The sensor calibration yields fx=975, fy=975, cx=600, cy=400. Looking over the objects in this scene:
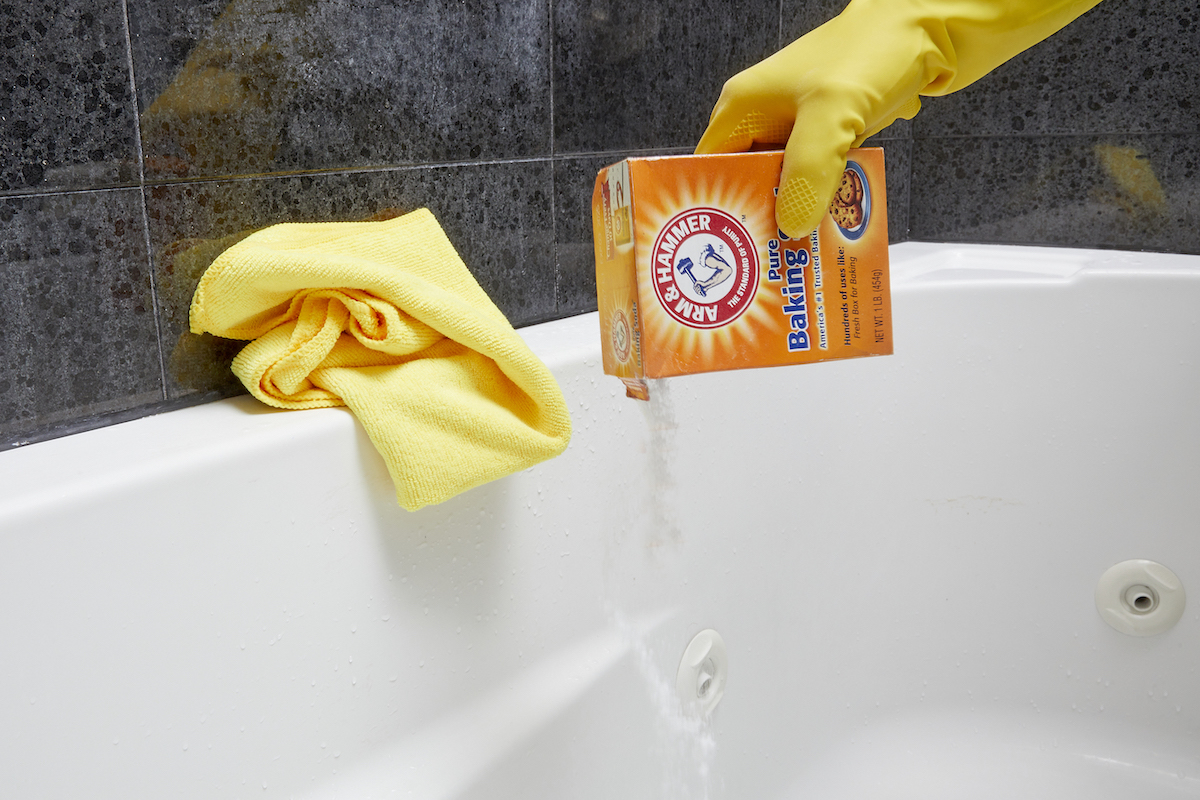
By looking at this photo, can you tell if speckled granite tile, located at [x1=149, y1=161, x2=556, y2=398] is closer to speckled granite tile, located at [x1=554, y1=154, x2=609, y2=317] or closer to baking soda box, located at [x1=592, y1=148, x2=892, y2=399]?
speckled granite tile, located at [x1=554, y1=154, x2=609, y2=317]

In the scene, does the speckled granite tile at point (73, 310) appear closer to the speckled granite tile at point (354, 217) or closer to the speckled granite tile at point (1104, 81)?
the speckled granite tile at point (354, 217)

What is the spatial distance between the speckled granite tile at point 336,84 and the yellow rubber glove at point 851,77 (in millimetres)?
310

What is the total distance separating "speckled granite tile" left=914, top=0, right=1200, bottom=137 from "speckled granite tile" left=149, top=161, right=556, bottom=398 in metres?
0.81

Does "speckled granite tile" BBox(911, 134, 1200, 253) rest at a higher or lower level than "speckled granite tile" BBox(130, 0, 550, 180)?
lower

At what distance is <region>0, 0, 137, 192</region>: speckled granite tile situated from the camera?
61 cm

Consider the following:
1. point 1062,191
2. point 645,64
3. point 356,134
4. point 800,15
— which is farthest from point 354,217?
point 1062,191

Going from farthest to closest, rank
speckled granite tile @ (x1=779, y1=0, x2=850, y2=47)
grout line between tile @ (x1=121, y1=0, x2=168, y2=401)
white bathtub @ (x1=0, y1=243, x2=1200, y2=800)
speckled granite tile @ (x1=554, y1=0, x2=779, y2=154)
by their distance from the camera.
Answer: speckled granite tile @ (x1=779, y1=0, x2=850, y2=47), speckled granite tile @ (x1=554, y1=0, x2=779, y2=154), grout line between tile @ (x1=121, y1=0, x2=168, y2=401), white bathtub @ (x1=0, y1=243, x2=1200, y2=800)

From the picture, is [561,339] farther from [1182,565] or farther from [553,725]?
[1182,565]

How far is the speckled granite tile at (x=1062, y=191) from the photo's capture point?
1.35 metres

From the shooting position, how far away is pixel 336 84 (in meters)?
0.80

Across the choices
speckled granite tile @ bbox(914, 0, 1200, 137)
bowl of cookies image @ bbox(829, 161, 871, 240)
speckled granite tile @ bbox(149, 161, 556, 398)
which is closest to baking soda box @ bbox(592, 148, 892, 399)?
bowl of cookies image @ bbox(829, 161, 871, 240)

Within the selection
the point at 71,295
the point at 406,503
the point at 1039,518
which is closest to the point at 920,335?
the point at 1039,518

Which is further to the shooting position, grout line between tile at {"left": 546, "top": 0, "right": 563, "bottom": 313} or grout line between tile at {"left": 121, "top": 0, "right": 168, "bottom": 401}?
grout line between tile at {"left": 546, "top": 0, "right": 563, "bottom": 313}

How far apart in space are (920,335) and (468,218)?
0.52 m
